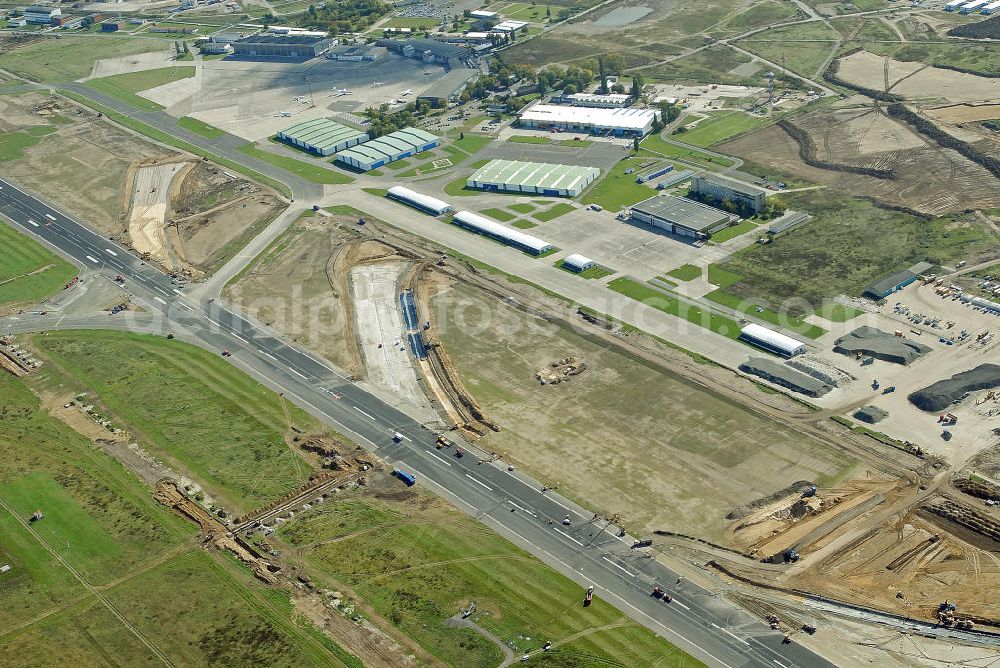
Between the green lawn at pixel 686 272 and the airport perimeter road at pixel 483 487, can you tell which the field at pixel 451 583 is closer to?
the airport perimeter road at pixel 483 487

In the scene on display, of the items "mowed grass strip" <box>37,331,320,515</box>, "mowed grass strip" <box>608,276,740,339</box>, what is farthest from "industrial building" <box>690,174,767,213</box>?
"mowed grass strip" <box>37,331,320,515</box>

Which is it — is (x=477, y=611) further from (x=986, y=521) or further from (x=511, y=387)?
(x=986, y=521)

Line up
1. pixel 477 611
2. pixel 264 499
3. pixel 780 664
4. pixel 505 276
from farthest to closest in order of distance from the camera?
pixel 505 276 → pixel 264 499 → pixel 477 611 → pixel 780 664

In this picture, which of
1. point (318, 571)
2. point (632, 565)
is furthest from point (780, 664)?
point (318, 571)

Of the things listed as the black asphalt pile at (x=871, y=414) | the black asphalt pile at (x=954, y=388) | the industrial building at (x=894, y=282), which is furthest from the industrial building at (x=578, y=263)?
the black asphalt pile at (x=954, y=388)

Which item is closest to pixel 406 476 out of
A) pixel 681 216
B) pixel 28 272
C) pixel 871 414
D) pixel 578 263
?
pixel 578 263

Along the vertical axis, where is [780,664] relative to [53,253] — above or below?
below

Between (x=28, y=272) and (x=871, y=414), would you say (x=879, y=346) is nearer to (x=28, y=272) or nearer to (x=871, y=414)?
(x=871, y=414)
